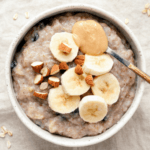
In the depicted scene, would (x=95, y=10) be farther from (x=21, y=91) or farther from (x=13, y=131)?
(x=13, y=131)

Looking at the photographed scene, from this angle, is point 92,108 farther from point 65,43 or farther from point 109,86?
point 65,43

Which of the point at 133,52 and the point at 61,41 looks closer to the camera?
the point at 61,41

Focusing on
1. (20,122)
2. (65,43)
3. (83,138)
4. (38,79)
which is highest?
(65,43)

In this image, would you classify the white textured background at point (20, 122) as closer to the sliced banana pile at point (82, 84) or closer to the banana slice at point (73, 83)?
the sliced banana pile at point (82, 84)

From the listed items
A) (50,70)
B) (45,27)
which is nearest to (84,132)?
(50,70)

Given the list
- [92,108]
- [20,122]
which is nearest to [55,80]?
[92,108]

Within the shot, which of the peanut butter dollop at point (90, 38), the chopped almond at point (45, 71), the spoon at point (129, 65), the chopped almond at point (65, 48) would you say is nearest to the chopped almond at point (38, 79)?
the chopped almond at point (45, 71)

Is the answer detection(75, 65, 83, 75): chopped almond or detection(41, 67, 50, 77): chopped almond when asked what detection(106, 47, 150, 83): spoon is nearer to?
detection(75, 65, 83, 75): chopped almond

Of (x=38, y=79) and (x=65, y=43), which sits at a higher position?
(x=65, y=43)
